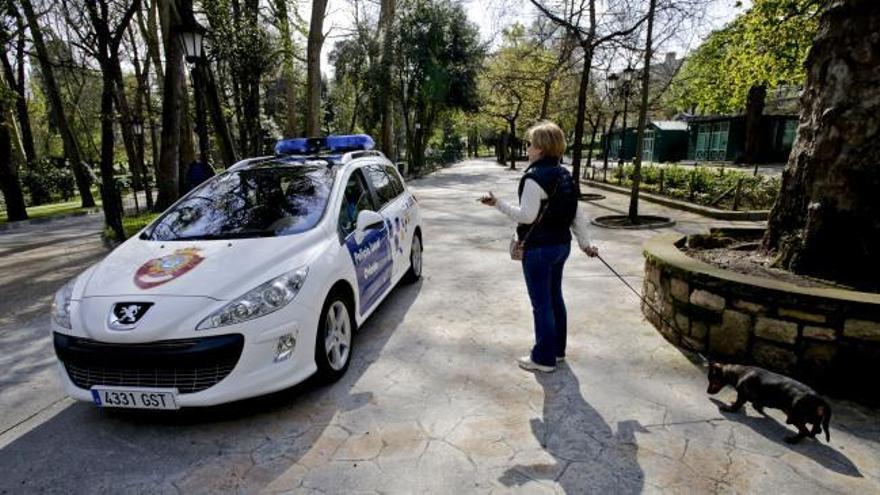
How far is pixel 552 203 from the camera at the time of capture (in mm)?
3398

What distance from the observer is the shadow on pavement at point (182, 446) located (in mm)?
2645

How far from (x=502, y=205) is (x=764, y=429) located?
87.0 inches

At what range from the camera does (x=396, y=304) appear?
546 cm

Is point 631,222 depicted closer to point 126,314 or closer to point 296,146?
point 296,146

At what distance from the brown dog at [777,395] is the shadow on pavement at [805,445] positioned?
0.13 ft

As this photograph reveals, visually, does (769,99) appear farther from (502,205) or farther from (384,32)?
(502,205)

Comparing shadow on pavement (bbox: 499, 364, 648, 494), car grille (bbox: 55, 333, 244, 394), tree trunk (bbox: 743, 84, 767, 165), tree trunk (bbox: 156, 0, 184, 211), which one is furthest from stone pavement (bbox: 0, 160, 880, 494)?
tree trunk (bbox: 743, 84, 767, 165)

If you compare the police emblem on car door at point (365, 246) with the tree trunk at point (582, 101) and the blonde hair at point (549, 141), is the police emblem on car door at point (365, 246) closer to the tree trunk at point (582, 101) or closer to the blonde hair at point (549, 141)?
the blonde hair at point (549, 141)

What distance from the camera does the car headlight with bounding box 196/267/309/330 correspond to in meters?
2.93

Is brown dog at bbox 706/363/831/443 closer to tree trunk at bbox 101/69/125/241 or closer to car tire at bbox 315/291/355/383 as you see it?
car tire at bbox 315/291/355/383

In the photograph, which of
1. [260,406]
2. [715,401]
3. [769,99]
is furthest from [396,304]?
[769,99]

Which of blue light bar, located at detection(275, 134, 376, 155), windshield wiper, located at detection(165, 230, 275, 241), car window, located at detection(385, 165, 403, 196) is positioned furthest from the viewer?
car window, located at detection(385, 165, 403, 196)

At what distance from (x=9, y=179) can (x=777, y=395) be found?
19.9 meters

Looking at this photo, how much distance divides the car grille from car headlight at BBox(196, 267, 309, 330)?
105 millimetres
